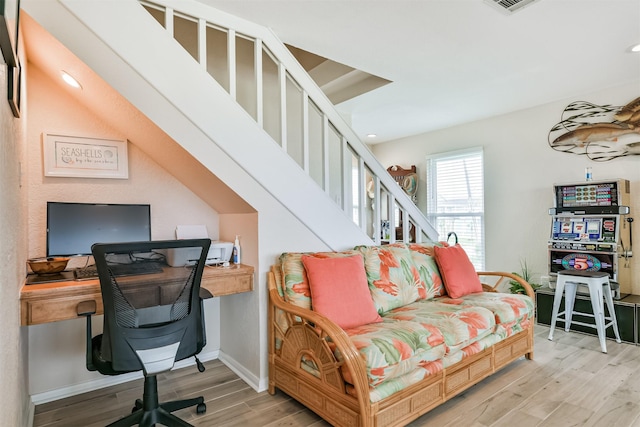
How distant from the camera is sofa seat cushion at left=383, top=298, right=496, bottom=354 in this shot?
2.21m

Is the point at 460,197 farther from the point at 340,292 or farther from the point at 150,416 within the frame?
the point at 150,416

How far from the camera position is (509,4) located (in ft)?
7.33

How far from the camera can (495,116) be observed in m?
4.68

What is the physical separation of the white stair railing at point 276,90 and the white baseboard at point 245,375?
4.74 feet

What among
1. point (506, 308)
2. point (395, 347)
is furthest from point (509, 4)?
point (395, 347)

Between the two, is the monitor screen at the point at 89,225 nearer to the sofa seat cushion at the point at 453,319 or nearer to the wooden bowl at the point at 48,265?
the wooden bowl at the point at 48,265

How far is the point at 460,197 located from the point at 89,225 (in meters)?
4.48

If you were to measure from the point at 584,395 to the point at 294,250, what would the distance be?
2.15 m

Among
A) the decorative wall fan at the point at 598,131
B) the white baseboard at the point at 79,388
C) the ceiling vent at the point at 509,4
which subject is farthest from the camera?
the decorative wall fan at the point at 598,131

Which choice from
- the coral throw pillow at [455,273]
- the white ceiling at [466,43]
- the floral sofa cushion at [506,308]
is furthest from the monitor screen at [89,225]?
Answer: the floral sofa cushion at [506,308]

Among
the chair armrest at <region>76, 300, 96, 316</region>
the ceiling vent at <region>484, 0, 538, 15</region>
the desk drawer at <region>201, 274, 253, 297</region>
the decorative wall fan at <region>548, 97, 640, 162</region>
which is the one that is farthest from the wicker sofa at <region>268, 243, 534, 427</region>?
the decorative wall fan at <region>548, 97, 640, 162</region>

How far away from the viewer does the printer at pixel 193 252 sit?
6.17 ft

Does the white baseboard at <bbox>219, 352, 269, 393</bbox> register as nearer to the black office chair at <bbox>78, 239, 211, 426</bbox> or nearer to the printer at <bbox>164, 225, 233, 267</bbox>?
the black office chair at <bbox>78, 239, 211, 426</bbox>

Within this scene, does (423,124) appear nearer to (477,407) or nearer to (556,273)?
(556,273)
